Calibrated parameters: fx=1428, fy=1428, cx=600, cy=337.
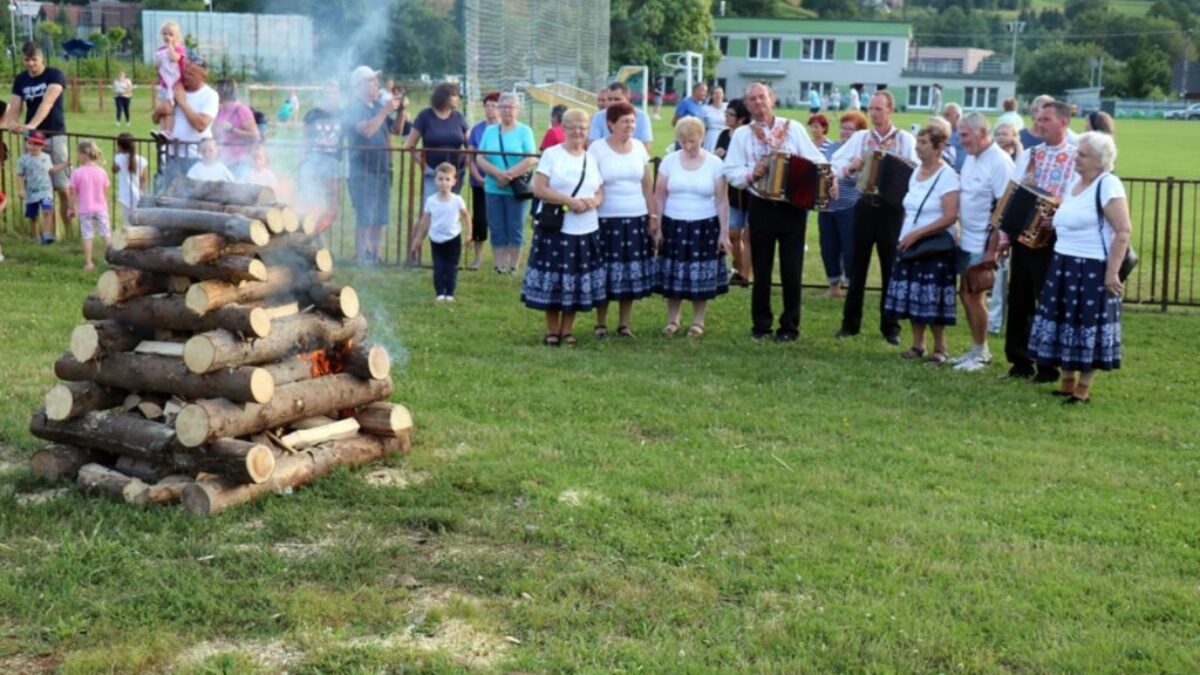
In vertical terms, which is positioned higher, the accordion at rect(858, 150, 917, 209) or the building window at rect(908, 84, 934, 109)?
the building window at rect(908, 84, 934, 109)

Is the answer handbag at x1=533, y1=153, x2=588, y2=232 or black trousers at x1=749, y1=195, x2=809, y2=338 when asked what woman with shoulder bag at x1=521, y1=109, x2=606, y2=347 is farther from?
black trousers at x1=749, y1=195, x2=809, y2=338

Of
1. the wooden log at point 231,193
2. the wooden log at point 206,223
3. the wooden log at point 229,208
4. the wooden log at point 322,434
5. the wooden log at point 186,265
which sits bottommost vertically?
the wooden log at point 322,434

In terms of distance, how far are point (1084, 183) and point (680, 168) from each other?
3.48 m

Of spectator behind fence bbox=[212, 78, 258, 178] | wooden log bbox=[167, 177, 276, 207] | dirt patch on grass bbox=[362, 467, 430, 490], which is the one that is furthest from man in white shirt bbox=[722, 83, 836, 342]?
wooden log bbox=[167, 177, 276, 207]

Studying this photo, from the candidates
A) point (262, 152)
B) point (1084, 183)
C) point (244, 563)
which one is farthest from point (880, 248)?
point (244, 563)

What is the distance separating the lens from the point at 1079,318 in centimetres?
973

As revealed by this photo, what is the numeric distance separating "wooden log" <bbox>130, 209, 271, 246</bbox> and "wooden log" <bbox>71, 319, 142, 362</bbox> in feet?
1.84

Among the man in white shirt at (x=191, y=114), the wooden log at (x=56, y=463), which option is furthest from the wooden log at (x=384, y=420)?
the man in white shirt at (x=191, y=114)

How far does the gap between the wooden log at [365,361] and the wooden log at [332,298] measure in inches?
8.7

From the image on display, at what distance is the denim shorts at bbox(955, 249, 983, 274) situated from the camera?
36.2ft

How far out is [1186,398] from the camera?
403 inches

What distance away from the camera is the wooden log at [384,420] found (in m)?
7.82

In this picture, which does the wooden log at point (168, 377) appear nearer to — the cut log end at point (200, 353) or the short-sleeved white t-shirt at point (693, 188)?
the cut log end at point (200, 353)

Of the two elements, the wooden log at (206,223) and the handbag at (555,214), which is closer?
the wooden log at (206,223)
